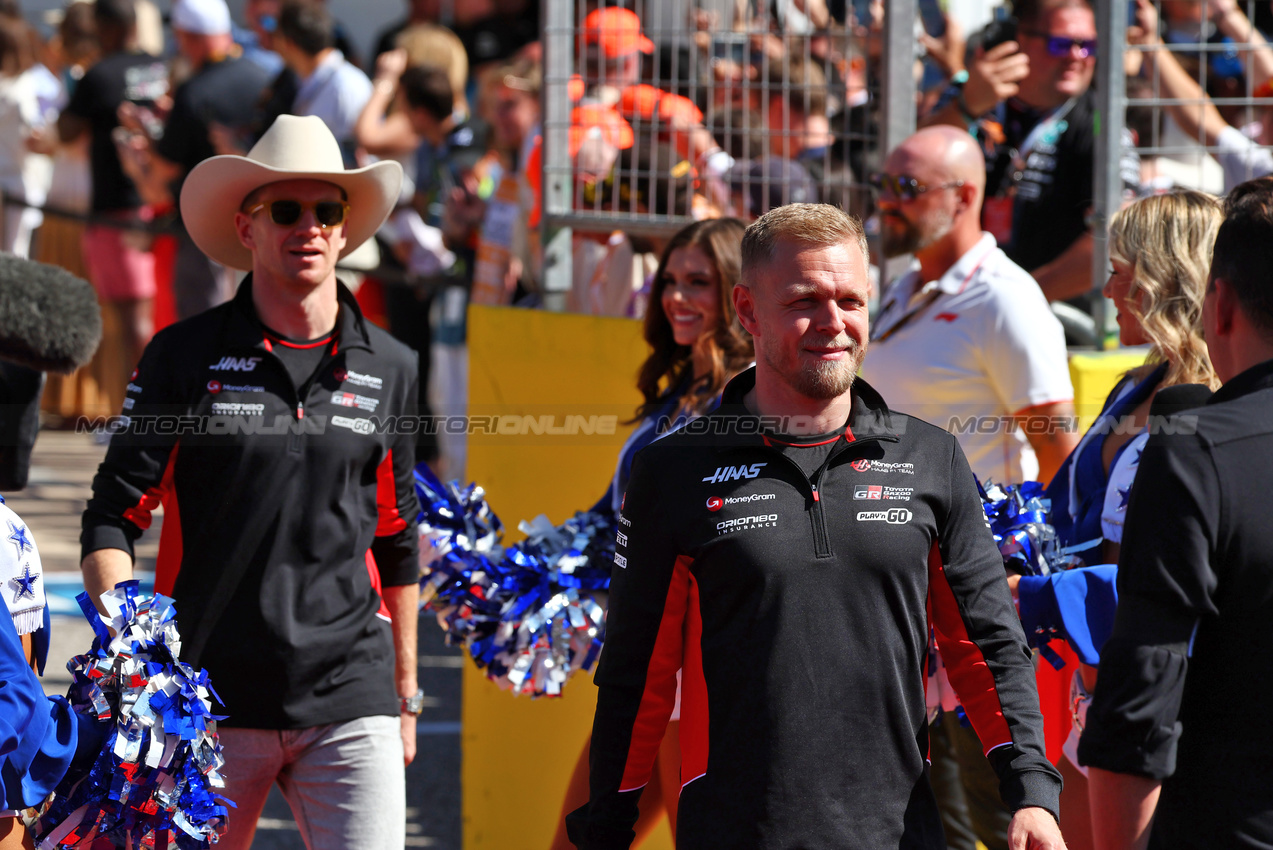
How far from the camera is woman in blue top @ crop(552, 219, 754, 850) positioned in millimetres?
4191

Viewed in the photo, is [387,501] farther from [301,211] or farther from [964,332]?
[964,332]

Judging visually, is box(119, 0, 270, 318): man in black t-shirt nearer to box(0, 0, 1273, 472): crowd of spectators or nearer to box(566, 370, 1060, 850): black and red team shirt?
box(0, 0, 1273, 472): crowd of spectators

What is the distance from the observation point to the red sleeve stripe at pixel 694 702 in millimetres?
2717

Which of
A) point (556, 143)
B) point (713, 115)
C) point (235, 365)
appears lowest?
point (235, 365)

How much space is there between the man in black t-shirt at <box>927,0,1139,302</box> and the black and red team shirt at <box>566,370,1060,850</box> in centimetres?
280

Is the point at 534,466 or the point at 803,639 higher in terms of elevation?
the point at 534,466

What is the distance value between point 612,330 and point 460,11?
829 centimetres

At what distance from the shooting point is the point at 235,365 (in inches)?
147

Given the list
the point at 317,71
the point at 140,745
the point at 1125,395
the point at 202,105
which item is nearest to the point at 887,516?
the point at 1125,395

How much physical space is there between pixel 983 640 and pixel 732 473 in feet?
1.90

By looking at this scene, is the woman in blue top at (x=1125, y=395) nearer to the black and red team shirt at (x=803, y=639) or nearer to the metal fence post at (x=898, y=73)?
the black and red team shirt at (x=803, y=639)

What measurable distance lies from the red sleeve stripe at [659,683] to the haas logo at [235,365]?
154cm

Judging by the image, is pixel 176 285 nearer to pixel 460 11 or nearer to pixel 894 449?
pixel 460 11

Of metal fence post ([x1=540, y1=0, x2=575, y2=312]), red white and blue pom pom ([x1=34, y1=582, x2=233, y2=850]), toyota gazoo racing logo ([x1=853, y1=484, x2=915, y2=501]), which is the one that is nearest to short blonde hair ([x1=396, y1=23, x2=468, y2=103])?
metal fence post ([x1=540, y1=0, x2=575, y2=312])
